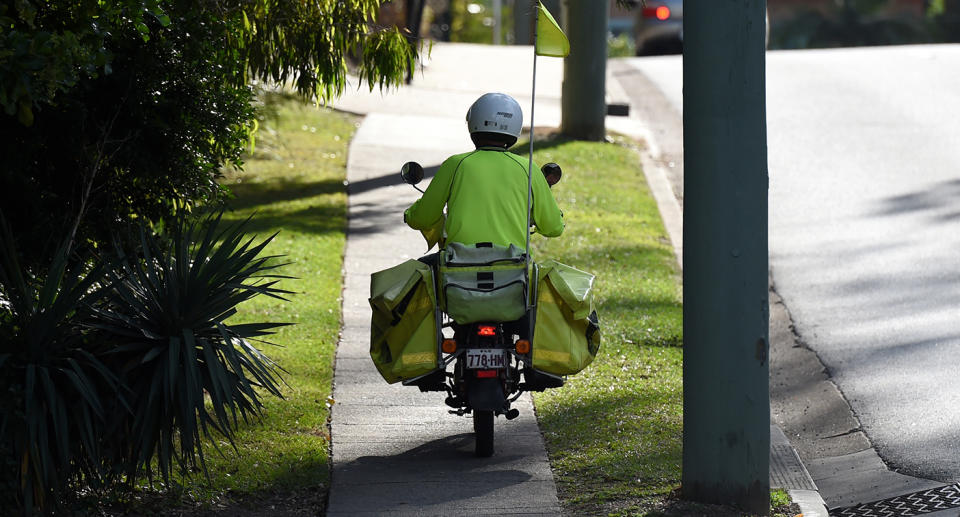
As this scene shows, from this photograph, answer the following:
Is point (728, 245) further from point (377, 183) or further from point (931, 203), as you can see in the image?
point (377, 183)

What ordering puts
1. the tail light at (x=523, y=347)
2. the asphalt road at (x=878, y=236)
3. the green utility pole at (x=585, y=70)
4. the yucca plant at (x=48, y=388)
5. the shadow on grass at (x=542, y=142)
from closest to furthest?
1. the yucca plant at (x=48, y=388)
2. the tail light at (x=523, y=347)
3. the asphalt road at (x=878, y=236)
4. the shadow on grass at (x=542, y=142)
5. the green utility pole at (x=585, y=70)

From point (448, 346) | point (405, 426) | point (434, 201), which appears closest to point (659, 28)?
point (405, 426)

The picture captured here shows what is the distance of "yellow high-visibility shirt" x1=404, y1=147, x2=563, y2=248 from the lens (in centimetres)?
647

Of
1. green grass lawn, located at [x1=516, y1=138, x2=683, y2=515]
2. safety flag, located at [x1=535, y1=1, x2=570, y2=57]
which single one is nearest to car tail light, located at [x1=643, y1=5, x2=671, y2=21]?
green grass lawn, located at [x1=516, y1=138, x2=683, y2=515]

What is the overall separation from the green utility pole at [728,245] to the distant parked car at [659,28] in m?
21.8

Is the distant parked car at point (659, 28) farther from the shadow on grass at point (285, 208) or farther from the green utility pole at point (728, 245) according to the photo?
the green utility pole at point (728, 245)

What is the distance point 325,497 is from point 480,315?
1.16m

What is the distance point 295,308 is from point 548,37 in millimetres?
3941

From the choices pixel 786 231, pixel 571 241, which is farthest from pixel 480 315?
pixel 786 231

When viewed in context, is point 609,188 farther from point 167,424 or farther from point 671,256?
point 167,424

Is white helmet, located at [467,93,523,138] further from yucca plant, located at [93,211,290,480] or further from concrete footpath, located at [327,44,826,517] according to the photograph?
concrete footpath, located at [327,44,826,517]

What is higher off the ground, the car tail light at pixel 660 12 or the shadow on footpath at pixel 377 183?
the car tail light at pixel 660 12

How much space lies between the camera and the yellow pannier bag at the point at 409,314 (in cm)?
633

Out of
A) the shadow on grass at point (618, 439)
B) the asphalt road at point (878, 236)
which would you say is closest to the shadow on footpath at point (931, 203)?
the asphalt road at point (878, 236)
